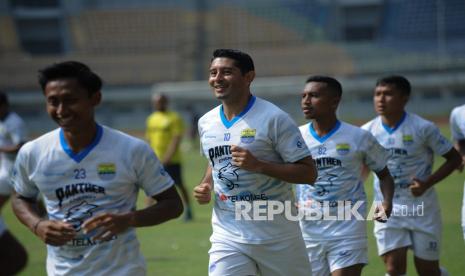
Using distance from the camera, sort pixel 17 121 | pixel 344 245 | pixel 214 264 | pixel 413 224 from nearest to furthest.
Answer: pixel 214 264 → pixel 344 245 → pixel 413 224 → pixel 17 121

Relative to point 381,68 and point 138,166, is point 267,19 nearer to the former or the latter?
point 381,68

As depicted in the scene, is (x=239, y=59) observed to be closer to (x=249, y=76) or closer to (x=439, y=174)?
(x=249, y=76)

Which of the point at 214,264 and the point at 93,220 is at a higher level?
the point at 93,220

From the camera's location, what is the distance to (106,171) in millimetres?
4328

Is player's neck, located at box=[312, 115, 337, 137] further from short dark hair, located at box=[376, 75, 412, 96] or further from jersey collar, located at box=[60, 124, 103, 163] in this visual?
jersey collar, located at box=[60, 124, 103, 163]

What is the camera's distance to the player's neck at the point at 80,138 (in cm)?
434

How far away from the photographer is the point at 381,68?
1704 inches

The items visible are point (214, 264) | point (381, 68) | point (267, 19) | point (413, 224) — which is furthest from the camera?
point (267, 19)

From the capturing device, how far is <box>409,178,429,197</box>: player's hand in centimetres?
737

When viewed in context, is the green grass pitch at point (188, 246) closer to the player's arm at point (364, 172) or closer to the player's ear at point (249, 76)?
the player's arm at point (364, 172)

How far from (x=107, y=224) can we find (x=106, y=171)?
331 millimetres

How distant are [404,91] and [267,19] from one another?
4148 centimetres

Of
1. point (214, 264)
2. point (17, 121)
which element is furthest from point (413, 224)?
point (17, 121)

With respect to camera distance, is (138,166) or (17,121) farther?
(17,121)
